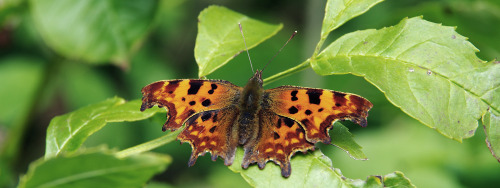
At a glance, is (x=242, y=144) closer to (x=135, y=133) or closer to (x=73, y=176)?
(x=73, y=176)

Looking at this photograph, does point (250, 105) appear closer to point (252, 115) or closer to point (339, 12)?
point (252, 115)

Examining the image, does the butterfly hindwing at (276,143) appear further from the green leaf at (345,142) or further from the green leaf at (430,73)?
the green leaf at (430,73)

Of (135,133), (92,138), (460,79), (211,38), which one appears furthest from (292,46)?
(460,79)

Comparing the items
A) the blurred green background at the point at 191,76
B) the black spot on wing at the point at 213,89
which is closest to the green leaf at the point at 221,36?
the black spot on wing at the point at 213,89

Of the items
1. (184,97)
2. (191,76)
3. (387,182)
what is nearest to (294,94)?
(184,97)

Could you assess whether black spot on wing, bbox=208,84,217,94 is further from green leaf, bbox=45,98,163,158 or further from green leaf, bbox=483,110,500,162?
green leaf, bbox=483,110,500,162

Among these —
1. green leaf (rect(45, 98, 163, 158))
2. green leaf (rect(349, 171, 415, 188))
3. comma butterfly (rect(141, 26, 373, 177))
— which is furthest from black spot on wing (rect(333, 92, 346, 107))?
green leaf (rect(45, 98, 163, 158))
